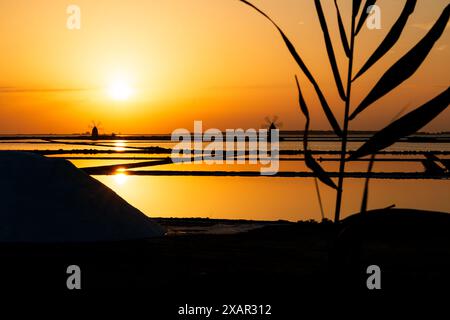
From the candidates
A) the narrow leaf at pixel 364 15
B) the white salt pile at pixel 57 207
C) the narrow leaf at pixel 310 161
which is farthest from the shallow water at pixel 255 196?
the narrow leaf at pixel 364 15

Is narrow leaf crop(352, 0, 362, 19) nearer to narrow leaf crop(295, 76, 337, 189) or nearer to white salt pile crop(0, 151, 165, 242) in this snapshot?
narrow leaf crop(295, 76, 337, 189)

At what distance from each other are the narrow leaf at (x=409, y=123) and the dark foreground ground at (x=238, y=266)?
0.23 meters

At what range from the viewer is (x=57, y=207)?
438 centimetres

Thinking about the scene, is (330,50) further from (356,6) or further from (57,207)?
(57,207)

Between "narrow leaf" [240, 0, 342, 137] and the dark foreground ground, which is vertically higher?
"narrow leaf" [240, 0, 342, 137]

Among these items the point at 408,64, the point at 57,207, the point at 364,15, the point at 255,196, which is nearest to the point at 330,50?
the point at 364,15

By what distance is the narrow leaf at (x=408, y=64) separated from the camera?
151 cm

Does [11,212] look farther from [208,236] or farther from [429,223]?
[429,223]

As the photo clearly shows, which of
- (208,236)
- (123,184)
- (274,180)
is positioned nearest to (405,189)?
(274,180)

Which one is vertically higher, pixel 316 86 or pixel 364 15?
pixel 364 15

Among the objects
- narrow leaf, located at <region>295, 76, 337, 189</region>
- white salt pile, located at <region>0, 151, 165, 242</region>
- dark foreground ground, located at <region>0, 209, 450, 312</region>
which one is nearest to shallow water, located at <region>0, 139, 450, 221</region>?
white salt pile, located at <region>0, 151, 165, 242</region>

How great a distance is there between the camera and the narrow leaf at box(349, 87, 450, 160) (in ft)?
4.63

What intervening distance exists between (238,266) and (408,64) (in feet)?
8.72
